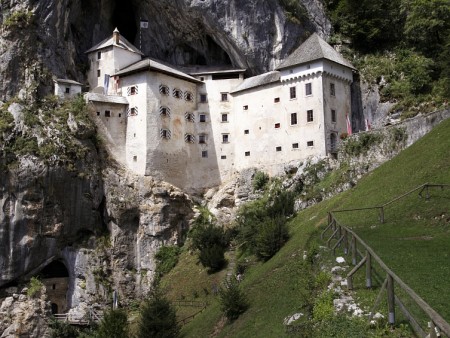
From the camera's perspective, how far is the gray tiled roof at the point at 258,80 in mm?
51219

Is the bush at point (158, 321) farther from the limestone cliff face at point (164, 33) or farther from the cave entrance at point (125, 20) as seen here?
the cave entrance at point (125, 20)

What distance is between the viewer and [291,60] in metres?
50.3

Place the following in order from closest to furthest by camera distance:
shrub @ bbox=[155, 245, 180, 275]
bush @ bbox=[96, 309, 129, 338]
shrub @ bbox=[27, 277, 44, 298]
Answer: bush @ bbox=[96, 309, 129, 338] → shrub @ bbox=[27, 277, 44, 298] → shrub @ bbox=[155, 245, 180, 275]

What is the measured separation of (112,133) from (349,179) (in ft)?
80.9

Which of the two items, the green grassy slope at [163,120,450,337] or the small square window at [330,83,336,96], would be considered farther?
the small square window at [330,83,336,96]

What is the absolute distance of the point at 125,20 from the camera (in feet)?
206

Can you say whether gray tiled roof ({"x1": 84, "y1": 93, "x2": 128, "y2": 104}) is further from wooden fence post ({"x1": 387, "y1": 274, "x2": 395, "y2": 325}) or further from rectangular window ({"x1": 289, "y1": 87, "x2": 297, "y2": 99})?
wooden fence post ({"x1": 387, "y1": 274, "x2": 395, "y2": 325})

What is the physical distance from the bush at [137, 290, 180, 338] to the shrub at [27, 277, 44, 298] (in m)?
21.9

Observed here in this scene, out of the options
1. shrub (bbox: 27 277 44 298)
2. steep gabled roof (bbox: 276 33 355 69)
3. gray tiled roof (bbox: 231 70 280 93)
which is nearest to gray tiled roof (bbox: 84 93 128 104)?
gray tiled roof (bbox: 231 70 280 93)

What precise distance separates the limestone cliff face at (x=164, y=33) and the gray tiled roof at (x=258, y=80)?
7.13 ft

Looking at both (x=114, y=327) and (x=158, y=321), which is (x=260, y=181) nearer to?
(x=114, y=327)

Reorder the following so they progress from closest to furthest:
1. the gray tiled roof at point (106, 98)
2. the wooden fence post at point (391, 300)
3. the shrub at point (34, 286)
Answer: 1. the wooden fence post at point (391, 300)
2. the shrub at point (34, 286)
3. the gray tiled roof at point (106, 98)

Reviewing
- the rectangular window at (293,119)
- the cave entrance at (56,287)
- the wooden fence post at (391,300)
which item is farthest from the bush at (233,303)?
the cave entrance at (56,287)

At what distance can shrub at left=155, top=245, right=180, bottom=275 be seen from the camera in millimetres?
48125
